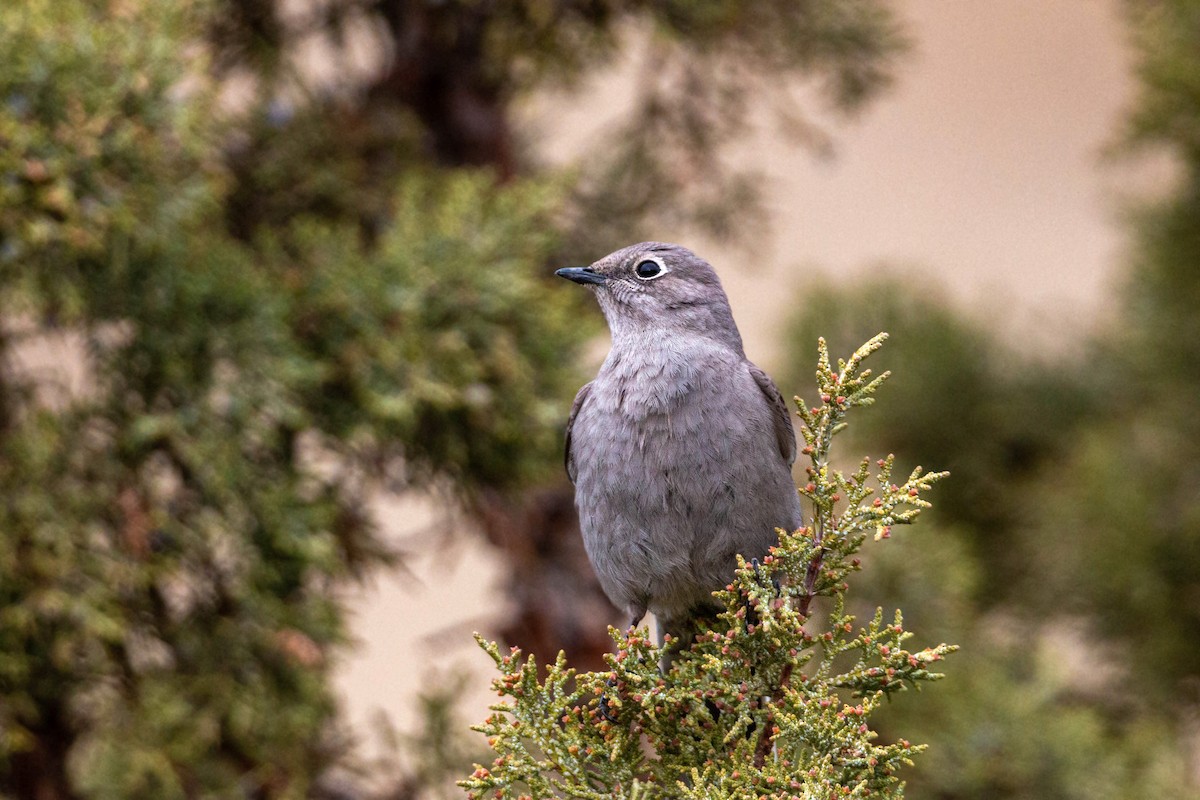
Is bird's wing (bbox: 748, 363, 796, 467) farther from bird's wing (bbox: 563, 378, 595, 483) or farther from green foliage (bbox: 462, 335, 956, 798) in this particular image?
green foliage (bbox: 462, 335, 956, 798)

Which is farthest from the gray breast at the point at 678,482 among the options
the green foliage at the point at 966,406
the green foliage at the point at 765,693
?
the green foliage at the point at 966,406

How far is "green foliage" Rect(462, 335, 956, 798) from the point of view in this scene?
1.62 meters

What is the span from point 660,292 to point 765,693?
90 cm

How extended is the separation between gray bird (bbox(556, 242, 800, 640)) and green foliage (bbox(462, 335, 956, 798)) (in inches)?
11.7

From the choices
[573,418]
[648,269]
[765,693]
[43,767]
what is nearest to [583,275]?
[648,269]

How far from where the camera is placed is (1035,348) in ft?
16.3

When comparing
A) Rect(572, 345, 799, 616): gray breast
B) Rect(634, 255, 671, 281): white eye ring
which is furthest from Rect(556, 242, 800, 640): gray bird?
Rect(634, 255, 671, 281): white eye ring

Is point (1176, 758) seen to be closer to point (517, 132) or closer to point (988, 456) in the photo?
point (988, 456)

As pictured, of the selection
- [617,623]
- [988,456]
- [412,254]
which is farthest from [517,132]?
[988,456]

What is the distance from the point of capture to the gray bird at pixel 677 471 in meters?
2.12

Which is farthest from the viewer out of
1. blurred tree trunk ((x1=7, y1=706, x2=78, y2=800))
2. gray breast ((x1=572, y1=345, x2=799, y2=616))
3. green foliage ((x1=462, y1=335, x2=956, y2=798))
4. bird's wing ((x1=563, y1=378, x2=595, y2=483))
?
blurred tree trunk ((x1=7, y1=706, x2=78, y2=800))

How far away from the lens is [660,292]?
2426 millimetres

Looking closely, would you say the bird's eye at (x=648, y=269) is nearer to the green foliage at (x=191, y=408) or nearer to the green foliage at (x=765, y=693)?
the green foliage at (x=191, y=408)

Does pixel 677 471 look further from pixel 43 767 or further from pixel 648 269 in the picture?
pixel 43 767
